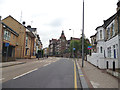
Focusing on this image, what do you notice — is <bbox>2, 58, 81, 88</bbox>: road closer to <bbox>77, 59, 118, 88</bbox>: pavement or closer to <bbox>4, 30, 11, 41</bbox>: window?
<bbox>77, 59, 118, 88</bbox>: pavement

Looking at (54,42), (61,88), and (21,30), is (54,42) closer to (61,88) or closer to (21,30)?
(21,30)

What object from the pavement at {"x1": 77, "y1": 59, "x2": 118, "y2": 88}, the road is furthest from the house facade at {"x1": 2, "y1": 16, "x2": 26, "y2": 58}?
the pavement at {"x1": 77, "y1": 59, "x2": 118, "y2": 88}

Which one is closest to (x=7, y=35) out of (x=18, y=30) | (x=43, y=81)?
(x=18, y=30)

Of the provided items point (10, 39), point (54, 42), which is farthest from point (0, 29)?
point (54, 42)

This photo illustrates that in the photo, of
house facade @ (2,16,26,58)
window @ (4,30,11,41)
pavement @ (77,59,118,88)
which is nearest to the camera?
pavement @ (77,59,118,88)

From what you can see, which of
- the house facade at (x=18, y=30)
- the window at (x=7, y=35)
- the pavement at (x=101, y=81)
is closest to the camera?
the pavement at (x=101, y=81)

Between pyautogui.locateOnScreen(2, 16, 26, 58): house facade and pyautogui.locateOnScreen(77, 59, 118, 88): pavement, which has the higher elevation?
pyautogui.locateOnScreen(2, 16, 26, 58): house facade

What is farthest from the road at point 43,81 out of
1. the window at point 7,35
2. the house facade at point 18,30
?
the house facade at point 18,30

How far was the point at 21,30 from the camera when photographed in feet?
112

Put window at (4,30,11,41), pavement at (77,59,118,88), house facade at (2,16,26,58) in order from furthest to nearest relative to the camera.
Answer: house facade at (2,16,26,58) < window at (4,30,11,41) < pavement at (77,59,118,88)

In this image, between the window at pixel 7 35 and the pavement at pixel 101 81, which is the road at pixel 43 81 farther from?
the window at pixel 7 35

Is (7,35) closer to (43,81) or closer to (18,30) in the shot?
(18,30)

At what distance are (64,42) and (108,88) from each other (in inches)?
3659

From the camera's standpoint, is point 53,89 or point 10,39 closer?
point 53,89
